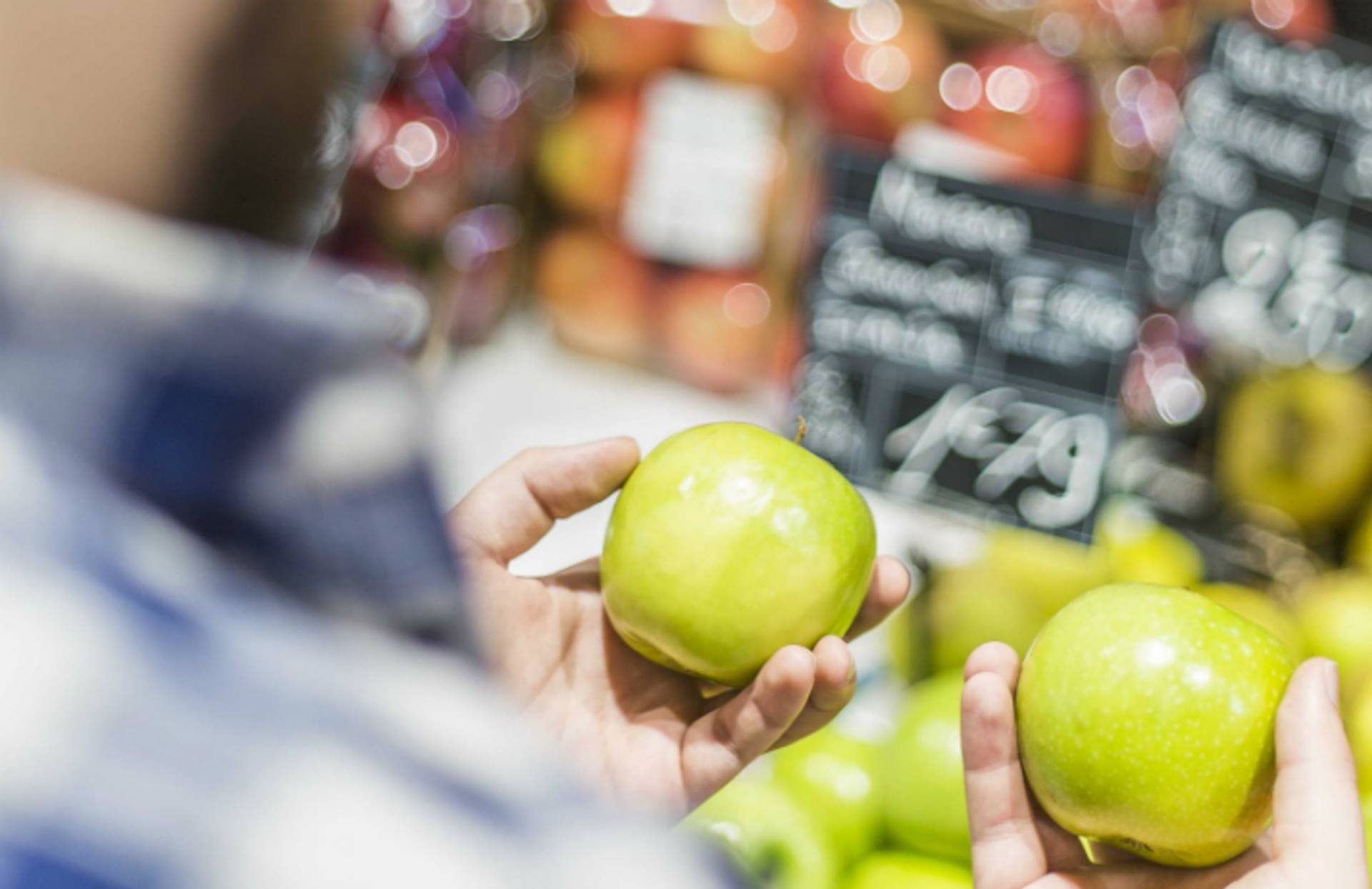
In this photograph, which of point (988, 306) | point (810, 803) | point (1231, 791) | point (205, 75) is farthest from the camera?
point (988, 306)

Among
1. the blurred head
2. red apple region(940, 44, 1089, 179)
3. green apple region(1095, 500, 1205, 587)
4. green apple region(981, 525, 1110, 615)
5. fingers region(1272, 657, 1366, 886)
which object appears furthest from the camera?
red apple region(940, 44, 1089, 179)

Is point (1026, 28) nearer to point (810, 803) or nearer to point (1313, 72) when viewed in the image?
point (1313, 72)

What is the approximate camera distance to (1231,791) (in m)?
0.70

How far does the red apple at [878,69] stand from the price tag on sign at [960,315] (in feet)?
1.13

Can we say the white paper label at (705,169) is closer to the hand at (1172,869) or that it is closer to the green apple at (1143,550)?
the green apple at (1143,550)

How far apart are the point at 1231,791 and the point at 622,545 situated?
16.4 inches

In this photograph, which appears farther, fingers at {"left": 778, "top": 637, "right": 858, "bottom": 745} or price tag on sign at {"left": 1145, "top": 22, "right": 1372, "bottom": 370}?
price tag on sign at {"left": 1145, "top": 22, "right": 1372, "bottom": 370}

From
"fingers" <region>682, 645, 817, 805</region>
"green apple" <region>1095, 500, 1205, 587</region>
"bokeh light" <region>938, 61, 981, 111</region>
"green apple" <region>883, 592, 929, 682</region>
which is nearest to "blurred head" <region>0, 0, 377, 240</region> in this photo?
"fingers" <region>682, 645, 817, 805</region>

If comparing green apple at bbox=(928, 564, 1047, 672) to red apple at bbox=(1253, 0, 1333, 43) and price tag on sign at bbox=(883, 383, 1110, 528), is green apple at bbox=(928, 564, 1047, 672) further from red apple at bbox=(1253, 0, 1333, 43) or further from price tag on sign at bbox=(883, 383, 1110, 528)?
red apple at bbox=(1253, 0, 1333, 43)

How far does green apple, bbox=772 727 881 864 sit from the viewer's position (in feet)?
3.90

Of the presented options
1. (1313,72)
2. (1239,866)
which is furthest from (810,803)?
(1313,72)

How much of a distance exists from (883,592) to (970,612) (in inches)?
18.2

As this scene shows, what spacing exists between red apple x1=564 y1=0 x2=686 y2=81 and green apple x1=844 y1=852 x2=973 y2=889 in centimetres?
117

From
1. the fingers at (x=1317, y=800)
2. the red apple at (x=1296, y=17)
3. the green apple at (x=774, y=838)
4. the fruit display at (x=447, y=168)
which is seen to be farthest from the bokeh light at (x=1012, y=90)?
the fingers at (x=1317, y=800)
